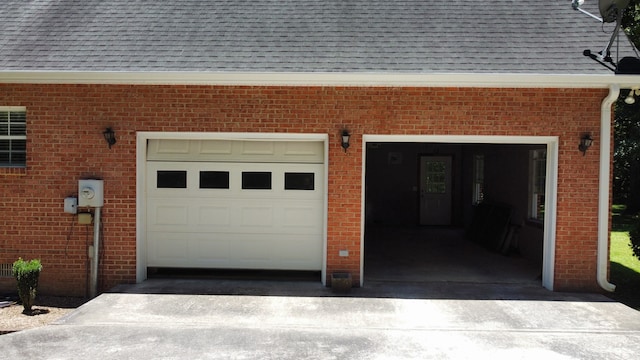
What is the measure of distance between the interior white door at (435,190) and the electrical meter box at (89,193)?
10225 millimetres

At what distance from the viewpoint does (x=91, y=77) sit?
7926mm

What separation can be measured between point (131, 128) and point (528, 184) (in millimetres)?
7757

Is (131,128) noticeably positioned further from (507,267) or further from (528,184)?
(528,184)

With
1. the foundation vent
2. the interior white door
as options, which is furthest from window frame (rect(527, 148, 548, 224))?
the foundation vent

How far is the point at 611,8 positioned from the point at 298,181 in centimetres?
566

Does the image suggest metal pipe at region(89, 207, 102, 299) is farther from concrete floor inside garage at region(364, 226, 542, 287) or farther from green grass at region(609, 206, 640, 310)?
green grass at region(609, 206, 640, 310)

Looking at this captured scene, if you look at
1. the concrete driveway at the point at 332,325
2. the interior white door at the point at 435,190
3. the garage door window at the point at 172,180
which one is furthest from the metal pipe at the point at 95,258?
the interior white door at the point at 435,190

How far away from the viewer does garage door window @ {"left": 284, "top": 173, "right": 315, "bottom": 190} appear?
858 cm

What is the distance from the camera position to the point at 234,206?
28.3 feet

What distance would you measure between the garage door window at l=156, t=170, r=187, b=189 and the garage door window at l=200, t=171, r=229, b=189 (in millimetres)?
292

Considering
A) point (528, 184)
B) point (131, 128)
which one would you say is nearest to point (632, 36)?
point (528, 184)

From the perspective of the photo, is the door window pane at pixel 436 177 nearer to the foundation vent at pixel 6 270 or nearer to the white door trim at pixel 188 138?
the white door trim at pixel 188 138

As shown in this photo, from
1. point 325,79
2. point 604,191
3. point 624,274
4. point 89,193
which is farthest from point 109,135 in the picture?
point 624,274

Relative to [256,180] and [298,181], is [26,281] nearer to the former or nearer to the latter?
[256,180]
